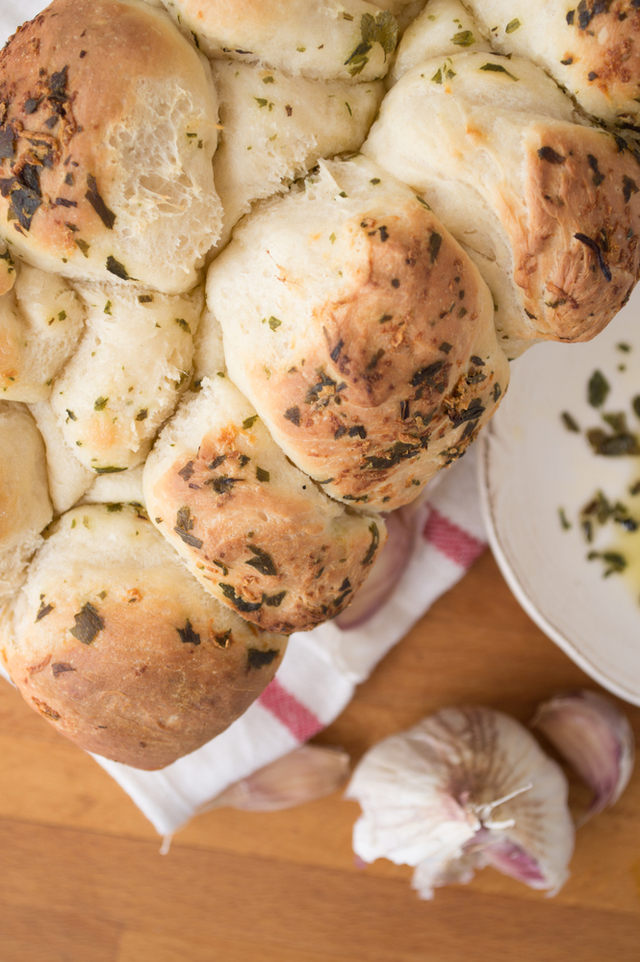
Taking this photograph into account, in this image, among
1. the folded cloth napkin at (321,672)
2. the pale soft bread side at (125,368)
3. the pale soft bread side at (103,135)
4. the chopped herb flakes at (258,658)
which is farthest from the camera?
the folded cloth napkin at (321,672)

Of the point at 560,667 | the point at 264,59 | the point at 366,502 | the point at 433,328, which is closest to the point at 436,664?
the point at 560,667

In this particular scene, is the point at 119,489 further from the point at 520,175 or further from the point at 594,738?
the point at 594,738

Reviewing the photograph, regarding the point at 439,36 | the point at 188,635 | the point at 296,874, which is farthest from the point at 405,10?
the point at 296,874

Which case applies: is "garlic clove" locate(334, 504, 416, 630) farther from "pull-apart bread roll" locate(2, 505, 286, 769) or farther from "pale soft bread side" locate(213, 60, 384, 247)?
"pale soft bread side" locate(213, 60, 384, 247)

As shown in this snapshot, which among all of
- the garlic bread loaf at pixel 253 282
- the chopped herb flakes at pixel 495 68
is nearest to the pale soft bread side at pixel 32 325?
the garlic bread loaf at pixel 253 282

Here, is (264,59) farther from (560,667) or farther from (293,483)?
(560,667)

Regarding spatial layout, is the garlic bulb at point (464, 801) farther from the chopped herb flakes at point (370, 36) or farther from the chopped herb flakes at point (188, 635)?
the chopped herb flakes at point (370, 36)

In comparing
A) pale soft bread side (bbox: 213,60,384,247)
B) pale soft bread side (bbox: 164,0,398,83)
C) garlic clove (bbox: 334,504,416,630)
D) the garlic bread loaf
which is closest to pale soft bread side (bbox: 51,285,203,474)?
the garlic bread loaf
